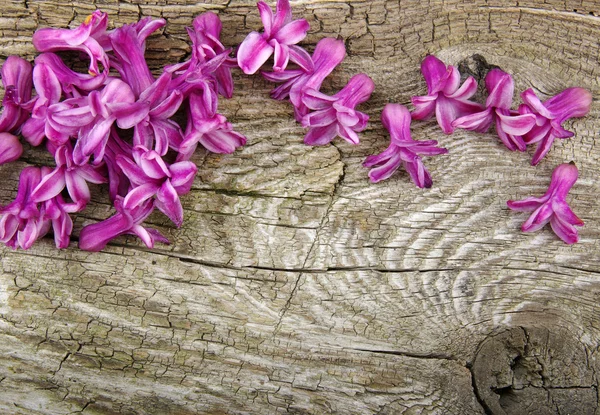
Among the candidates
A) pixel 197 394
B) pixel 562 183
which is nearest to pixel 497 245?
pixel 562 183

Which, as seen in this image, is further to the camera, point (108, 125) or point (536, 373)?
point (536, 373)

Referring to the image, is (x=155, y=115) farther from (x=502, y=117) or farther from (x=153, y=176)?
(x=502, y=117)

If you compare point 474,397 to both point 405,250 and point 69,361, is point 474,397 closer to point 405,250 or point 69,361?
point 405,250

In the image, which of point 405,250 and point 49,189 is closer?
point 49,189

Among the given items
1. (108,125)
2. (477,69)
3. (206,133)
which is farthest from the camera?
(477,69)

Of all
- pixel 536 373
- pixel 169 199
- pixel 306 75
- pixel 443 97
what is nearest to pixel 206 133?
pixel 169 199

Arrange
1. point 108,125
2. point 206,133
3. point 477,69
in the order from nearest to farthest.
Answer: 1. point 108,125
2. point 206,133
3. point 477,69
